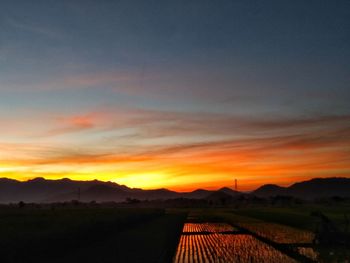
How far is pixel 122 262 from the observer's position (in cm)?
2344

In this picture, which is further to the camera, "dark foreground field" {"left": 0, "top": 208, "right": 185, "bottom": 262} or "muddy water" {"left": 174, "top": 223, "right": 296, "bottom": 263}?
"muddy water" {"left": 174, "top": 223, "right": 296, "bottom": 263}

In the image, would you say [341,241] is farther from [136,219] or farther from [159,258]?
[136,219]

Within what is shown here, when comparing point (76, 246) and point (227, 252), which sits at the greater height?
point (76, 246)

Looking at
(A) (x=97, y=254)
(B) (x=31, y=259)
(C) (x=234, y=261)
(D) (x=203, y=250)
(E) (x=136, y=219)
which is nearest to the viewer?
(B) (x=31, y=259)

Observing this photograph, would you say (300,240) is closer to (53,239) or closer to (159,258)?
(159,258)

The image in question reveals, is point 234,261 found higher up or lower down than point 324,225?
lower down

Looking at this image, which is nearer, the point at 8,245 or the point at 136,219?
the point at 8,245

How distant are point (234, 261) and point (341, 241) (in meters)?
11.4

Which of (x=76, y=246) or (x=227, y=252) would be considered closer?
(x=227, y=252)

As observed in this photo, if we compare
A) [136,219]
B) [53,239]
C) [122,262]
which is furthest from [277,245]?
[136,219]

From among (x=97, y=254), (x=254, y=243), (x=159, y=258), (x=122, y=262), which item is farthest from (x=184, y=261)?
(x=254, y=243)

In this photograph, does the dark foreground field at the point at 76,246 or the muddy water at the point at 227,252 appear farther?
the muddy water at the point at 227,252

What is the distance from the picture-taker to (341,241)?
31.4m

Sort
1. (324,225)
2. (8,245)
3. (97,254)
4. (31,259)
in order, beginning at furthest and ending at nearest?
(324,225), (97,254), (31,259), (8,245)
